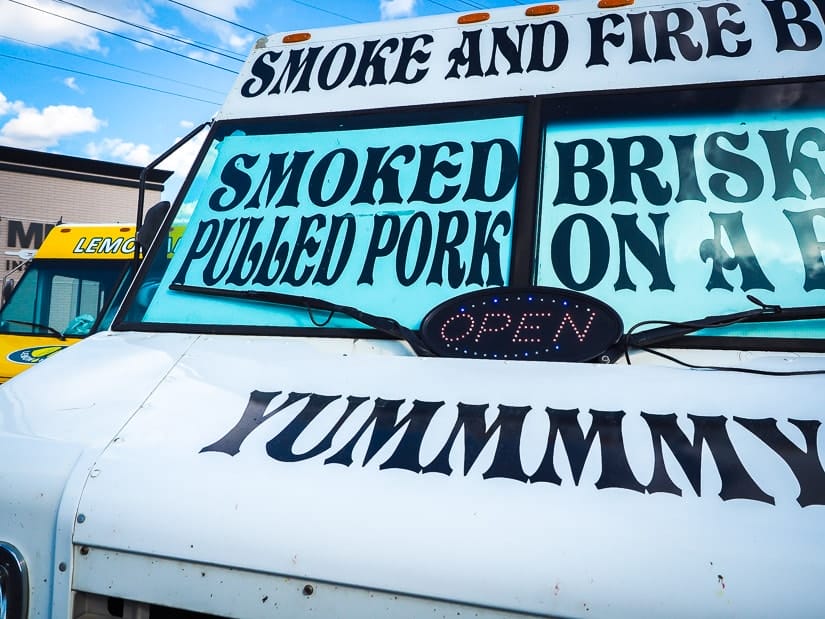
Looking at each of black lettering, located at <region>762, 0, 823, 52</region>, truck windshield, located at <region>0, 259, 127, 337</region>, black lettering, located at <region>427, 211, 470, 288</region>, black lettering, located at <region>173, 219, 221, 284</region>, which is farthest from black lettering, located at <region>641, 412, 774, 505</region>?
truck windshield, located at <region>0, 259, 127, 337</region>

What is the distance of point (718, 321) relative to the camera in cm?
189

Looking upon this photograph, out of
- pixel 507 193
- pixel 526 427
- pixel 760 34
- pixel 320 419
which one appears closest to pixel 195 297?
pixel 320 419

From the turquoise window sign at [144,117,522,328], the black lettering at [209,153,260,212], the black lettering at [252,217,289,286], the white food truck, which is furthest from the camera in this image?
the black lettering at [209,153,260,212]

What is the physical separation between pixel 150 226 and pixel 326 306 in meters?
0.96

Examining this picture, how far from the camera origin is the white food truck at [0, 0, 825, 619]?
136cm

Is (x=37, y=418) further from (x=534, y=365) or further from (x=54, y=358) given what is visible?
(x=534, y=365)

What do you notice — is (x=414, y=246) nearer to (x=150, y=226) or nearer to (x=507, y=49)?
(x=507, y=49)

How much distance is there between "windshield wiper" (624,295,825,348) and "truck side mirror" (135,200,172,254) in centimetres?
178

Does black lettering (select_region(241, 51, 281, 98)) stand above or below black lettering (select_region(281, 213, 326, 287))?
above

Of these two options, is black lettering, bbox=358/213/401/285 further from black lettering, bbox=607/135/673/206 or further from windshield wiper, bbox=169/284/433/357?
black lettering, bbox=607/135/673/206

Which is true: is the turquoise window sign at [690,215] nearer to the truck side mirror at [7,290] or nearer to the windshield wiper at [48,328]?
the windshield wiper at [48,328]

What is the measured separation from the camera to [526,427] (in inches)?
62.7

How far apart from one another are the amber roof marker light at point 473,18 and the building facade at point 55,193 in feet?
58.9

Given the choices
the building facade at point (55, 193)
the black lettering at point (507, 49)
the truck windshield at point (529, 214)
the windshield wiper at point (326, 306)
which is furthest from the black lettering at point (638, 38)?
the building facade at point (55, 193)
